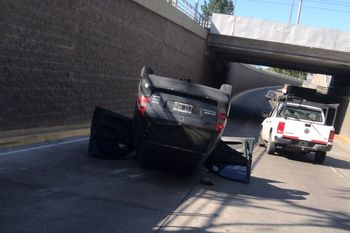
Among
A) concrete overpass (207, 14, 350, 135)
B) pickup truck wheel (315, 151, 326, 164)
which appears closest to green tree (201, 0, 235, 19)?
concrete overpass (207, 14, 350, 135)

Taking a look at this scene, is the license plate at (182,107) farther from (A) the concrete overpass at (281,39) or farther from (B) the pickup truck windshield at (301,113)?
(A) the concrete overpass at (281,39)

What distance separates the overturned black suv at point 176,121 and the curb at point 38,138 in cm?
275

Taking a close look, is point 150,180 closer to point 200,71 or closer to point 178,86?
point 178,86

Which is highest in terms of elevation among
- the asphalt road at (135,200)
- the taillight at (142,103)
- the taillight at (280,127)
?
the taillight at (142,103)

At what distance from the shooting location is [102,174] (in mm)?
8438

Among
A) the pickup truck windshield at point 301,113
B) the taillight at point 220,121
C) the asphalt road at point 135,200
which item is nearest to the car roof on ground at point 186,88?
the taillight at point 220,121

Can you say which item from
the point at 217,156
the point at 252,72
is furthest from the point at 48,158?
the point at 252,72

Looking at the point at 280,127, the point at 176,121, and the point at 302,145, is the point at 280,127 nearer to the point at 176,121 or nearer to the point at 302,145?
the point at 302,145

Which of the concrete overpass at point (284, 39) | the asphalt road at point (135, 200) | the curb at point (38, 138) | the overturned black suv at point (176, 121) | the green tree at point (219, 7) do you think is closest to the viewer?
the asphalt road at point (135, 200)

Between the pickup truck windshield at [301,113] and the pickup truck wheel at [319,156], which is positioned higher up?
the pickup truck windshield at [301,113]

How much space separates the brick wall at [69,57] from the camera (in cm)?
980

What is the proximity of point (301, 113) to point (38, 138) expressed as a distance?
9.18 meters

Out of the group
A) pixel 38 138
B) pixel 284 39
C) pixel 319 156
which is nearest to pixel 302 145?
pixel 319 156

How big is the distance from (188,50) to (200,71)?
6.06 metres
